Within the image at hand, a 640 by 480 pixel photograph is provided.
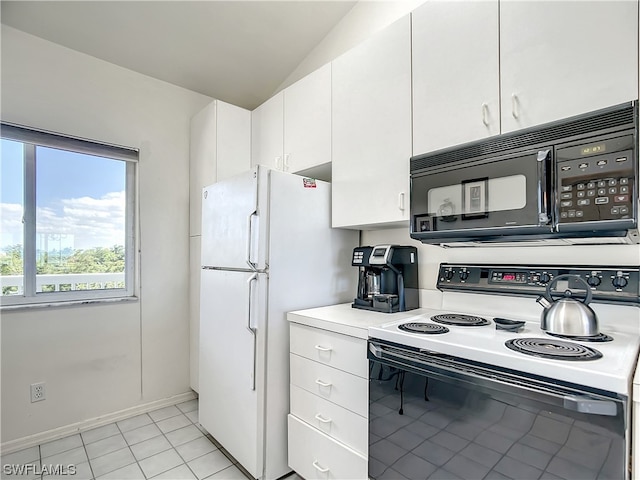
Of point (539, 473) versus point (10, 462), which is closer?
point (539, 473)

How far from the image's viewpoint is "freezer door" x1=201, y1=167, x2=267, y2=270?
5.92 feet

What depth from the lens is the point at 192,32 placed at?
243 centimetres

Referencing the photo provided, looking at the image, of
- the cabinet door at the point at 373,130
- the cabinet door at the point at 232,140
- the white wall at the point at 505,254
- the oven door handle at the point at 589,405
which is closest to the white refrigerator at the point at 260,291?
the cabinet door at the point at 373,130

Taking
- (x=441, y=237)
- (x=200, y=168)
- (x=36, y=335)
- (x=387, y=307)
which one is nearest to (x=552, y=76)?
(x=441, y=237)

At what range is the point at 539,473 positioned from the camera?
94 cm

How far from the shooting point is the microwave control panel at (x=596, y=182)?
108 cm

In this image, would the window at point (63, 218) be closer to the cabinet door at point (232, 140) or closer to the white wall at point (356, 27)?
the cabinet door at point (232, 140)

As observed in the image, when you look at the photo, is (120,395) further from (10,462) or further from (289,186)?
(289,186)

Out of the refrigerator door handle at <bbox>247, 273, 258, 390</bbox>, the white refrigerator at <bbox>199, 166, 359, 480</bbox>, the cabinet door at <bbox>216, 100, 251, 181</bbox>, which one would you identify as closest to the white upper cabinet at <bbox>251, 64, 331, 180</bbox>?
the cabinet door at <bbox>216, 100, 251, 181</bbox>

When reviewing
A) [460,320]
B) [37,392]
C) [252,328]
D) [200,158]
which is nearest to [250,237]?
[252,328]

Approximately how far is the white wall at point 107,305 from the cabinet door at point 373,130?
154cm

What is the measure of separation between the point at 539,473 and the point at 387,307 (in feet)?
3.08

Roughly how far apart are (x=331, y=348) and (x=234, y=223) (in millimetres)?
901

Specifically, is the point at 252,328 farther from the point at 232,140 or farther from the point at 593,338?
the point at 232,140
